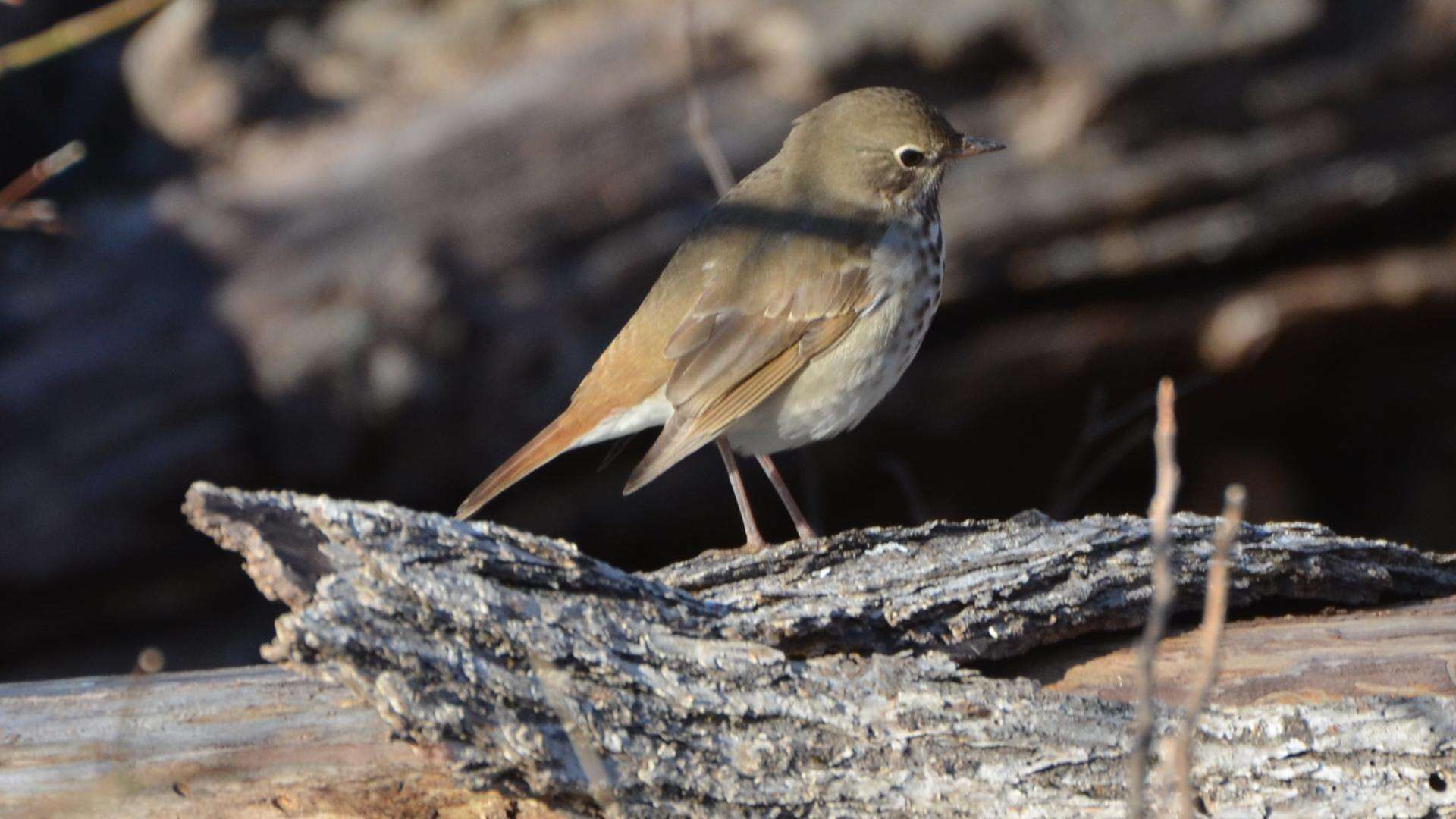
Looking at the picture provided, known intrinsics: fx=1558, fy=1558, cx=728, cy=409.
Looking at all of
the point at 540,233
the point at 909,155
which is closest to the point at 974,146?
the point at 909,155

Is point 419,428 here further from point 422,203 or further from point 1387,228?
point 1387,228

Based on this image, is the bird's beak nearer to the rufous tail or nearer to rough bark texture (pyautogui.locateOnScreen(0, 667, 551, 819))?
the rufous tail

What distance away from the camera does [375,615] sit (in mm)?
2387

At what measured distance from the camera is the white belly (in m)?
3.72

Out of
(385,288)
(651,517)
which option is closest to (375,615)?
(385,288)

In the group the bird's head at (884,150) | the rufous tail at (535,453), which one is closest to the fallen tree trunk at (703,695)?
the rufous tail at (535,453)

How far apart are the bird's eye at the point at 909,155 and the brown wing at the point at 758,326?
0.86ft

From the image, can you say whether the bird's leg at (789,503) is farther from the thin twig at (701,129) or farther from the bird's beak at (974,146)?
the bird's beak at (974,146)

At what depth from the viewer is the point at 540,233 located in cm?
512

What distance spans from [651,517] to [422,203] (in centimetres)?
136

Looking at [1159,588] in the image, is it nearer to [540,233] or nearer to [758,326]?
[758,326]

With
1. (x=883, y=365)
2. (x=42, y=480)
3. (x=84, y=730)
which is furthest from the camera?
(x=42, y=480)

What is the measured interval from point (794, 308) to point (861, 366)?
21 cm

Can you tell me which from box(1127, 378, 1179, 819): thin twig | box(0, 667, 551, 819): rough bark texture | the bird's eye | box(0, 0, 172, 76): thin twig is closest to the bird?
the bird's eye
